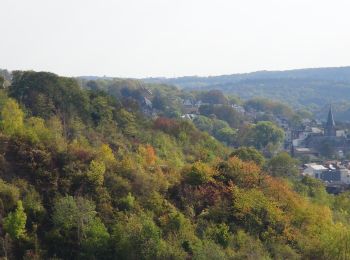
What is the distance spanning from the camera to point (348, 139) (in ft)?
306

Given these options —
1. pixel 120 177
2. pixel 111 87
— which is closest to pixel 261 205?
pixel 120 177

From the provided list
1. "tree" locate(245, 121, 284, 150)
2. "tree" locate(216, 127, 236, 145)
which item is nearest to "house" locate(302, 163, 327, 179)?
"tree" locate(245, 121, 284, 150)

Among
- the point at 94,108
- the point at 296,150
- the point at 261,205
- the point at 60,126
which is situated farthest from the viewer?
the point at 296,150

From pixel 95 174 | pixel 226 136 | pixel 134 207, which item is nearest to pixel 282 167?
pixel 134 207

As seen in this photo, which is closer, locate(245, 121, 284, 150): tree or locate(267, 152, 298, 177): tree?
locate(267, 152, 298, 177): tree

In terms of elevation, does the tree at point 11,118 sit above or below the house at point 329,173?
above

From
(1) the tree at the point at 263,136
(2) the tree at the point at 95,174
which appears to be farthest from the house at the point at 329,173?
(2) the tree at the point at 95,174

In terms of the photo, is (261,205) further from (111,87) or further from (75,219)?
(111,87)

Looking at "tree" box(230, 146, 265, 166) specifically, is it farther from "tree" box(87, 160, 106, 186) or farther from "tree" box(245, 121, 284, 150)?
"tree" box(245, 121, 284, 150)

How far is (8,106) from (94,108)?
9.63 meters

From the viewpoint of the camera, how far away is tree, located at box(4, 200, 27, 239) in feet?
77.8

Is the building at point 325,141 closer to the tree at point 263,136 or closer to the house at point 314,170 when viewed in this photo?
the tree at point 263,136

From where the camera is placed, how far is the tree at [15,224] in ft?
77.8

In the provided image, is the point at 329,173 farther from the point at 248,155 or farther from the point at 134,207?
the point at 134,207
